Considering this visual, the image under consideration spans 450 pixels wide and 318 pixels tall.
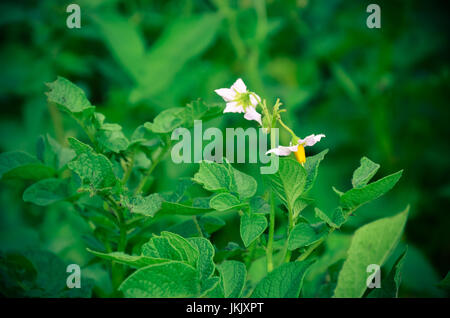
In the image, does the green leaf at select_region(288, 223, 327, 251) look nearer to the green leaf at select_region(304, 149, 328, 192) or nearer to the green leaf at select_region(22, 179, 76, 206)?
the green leaf at select_region(304, 149, 328, 192)

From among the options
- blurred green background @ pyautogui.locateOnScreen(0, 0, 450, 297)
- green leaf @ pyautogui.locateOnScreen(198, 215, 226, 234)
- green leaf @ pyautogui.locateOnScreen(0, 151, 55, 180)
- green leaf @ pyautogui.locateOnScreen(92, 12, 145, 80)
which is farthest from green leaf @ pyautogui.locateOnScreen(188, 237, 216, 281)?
green leaf @ pyautogui.locateOnScreen(92, 12, 145, 80)

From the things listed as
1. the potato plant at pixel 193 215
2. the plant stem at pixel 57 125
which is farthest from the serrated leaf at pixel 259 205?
the plant stem at pixel 57 125

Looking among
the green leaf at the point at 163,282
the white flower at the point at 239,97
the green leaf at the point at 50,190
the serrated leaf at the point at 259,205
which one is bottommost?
the green leaf at the point at 163,282

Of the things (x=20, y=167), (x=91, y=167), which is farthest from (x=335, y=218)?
(x=20, y=167)

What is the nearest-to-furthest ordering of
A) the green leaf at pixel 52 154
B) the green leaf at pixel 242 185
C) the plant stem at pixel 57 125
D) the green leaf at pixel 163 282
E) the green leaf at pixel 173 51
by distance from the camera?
the green leaf at pixel 163 282, the green leaf at pixel 242 185, the green leaf at pixel 52 154, the green leaf at pixel 173 51, the plant stem at pixel 57 125

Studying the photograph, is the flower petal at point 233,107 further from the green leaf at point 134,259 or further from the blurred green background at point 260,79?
the blurred green background at point 260,79

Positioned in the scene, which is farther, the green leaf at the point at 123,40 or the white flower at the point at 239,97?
the green leaf at the point at 123,40

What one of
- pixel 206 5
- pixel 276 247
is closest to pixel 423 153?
pixel 206 5

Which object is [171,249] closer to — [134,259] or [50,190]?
[134,259]
